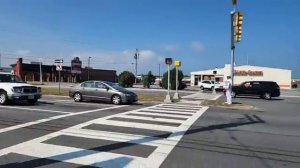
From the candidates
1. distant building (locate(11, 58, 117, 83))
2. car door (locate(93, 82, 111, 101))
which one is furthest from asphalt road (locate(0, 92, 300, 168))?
distant building (locate(11, 58, 117, 83))

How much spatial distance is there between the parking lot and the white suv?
477 cm

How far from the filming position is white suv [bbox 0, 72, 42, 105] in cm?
1933

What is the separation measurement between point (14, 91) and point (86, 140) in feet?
36.4

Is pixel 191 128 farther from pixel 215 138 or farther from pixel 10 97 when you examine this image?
pixel 10 97

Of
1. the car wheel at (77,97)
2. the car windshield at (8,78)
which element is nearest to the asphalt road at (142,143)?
the car windshield at (8,78)

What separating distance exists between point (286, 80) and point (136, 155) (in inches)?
3300

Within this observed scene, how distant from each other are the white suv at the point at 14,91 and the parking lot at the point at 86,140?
477 cm

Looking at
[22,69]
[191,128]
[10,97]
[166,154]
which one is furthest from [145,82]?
[166,154]

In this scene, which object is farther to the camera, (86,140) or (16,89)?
(16,89)

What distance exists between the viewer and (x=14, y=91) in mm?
19375

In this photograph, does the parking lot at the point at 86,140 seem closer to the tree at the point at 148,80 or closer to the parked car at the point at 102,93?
the parked car at the point at 102,93

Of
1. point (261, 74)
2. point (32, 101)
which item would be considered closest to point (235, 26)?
point (32, 101)

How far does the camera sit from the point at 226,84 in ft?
83.1

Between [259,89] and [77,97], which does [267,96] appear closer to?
[259,89]
